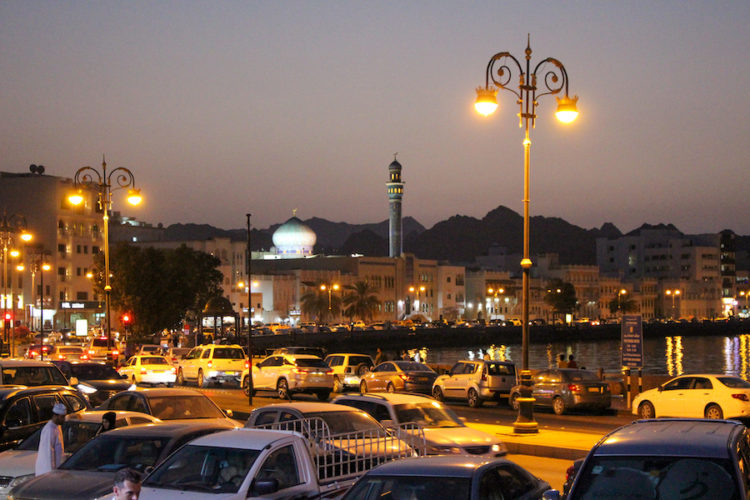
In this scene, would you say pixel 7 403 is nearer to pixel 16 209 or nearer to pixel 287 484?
pixel 287 484

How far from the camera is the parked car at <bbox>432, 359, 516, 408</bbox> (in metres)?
32.7

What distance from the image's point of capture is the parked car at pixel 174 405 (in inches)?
665

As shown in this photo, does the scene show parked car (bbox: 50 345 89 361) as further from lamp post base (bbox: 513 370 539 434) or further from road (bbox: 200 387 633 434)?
lamp post base (bbox: 513 370 539 434)

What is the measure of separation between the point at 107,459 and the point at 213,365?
94.1 feet

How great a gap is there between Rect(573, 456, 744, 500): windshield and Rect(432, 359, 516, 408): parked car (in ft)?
80.6

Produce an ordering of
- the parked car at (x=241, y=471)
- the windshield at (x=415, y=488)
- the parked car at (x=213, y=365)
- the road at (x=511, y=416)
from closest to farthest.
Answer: the windshield at (x=415, y=488), the parked car at (x=241, y=471), the road at (x=511, y=416), the parked car at (x=213, y=365)

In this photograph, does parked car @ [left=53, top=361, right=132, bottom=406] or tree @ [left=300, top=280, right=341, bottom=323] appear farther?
tree @ [left=300, top=280, right=341, bottom=323]

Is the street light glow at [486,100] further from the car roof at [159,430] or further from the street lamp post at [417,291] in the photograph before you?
the street lamp post at [417,291]

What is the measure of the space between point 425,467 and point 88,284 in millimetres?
117553

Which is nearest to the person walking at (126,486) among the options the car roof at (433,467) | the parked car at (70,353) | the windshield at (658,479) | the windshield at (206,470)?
the windshield at (206,470)

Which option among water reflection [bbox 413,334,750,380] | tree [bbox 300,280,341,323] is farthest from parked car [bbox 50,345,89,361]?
tree [bbox 300,280,341,323]

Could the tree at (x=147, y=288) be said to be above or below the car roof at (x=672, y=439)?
above

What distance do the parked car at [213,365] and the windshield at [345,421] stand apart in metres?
26.6

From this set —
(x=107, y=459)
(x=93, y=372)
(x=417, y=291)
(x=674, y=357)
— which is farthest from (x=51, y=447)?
(x=417, y=291)
